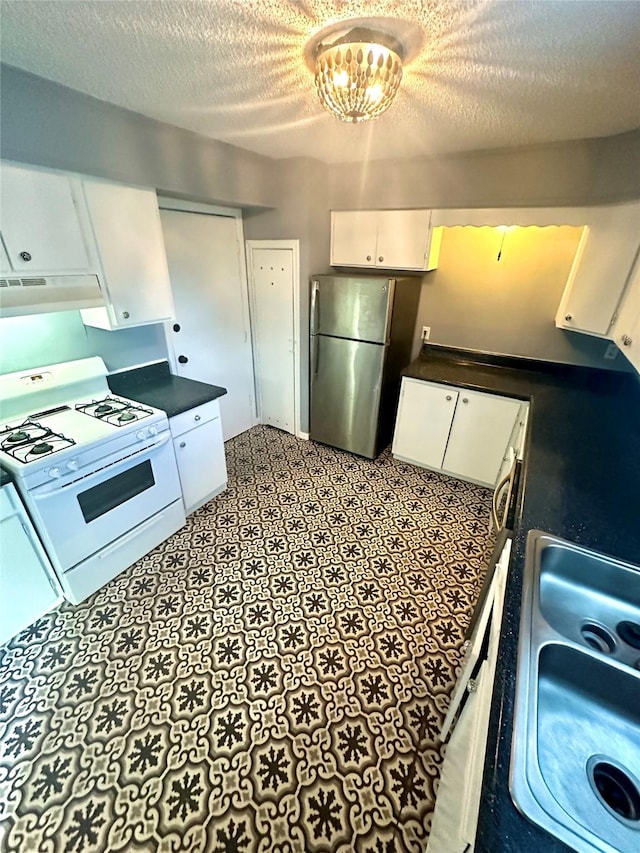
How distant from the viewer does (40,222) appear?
5.27 feet

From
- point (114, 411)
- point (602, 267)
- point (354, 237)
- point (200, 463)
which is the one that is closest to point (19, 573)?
point (114, 411)

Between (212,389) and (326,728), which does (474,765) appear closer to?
(326,728)

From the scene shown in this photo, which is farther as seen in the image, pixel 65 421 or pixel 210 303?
pixel 210 303

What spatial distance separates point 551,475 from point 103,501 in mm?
2279

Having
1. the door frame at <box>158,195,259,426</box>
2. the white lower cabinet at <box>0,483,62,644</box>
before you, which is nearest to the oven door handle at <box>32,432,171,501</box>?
the white lower cabinet at <box>0,483,62,644</box>

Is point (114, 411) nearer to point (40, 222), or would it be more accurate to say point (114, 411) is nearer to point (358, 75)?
point (40, 222)

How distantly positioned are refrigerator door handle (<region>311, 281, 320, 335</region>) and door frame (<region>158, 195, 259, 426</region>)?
0.81 m

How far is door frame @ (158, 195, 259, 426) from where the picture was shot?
253 centimetres

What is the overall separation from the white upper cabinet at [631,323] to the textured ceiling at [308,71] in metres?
0.76

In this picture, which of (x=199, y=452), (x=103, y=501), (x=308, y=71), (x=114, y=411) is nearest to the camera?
(x=308, y=71)

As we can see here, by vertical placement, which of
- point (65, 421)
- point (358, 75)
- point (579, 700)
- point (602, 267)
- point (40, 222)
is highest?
point (358, 75)

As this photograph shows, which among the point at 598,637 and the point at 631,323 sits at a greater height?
the point at 631,323

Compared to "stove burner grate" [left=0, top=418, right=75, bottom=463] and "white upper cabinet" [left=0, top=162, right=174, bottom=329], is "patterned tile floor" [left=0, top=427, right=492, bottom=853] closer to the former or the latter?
"stove burner grate" [left=0, top=418, right=75, bottom=463]

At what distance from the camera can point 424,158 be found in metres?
2.40
